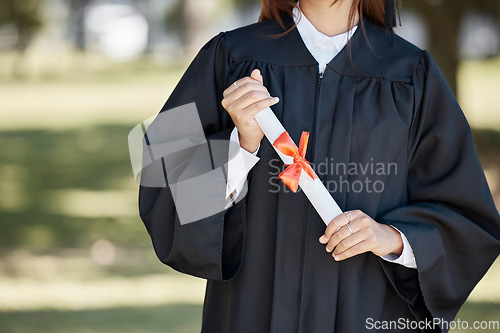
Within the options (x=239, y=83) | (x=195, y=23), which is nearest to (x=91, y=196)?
→ (x=239, y=83)

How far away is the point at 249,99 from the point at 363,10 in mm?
583

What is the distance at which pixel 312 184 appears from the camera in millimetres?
1886

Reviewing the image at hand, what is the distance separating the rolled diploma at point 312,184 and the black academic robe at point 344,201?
4.8 inches

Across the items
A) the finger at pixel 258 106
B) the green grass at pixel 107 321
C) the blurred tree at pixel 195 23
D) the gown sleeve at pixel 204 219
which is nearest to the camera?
the finger at pixel 258 106

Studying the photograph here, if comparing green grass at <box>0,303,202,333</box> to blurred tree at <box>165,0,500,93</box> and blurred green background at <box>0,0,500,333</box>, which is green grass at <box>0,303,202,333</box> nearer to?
blurred green background at <box>0,0,500,333</box>

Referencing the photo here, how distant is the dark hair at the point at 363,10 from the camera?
7.00 feet

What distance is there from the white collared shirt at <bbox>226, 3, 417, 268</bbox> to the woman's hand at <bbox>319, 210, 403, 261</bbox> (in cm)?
10

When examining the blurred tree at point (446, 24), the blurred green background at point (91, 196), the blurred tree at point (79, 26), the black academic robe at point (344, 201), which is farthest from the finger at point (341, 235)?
the blurred tree at point (79, 26)

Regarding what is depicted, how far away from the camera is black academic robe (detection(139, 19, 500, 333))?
1988 millimetres

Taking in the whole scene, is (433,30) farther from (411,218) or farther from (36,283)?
(411,218)

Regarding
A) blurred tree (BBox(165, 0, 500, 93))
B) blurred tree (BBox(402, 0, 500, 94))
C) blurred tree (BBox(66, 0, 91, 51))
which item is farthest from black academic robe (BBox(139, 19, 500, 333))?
blurred tree (BBox(66, 0, 91, 51))

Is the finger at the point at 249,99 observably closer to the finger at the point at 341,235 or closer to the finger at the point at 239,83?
the finger at the point at 239,83

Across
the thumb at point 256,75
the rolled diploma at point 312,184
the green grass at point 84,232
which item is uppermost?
the thumb at point 256,75

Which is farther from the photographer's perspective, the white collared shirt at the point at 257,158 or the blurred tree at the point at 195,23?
the blurred tree at the point at 195,23
